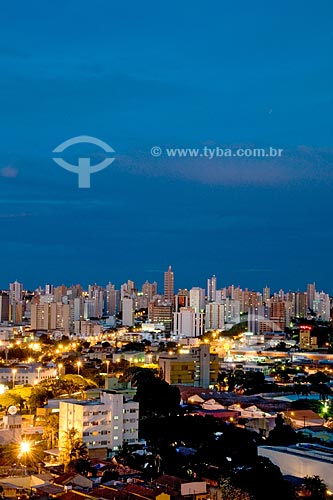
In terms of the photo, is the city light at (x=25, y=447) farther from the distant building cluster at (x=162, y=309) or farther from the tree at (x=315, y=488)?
the distant building cluster at (x=162, y=309)

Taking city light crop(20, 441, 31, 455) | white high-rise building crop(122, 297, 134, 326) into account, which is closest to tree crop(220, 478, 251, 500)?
city light crop(20, 441, 31, 455)

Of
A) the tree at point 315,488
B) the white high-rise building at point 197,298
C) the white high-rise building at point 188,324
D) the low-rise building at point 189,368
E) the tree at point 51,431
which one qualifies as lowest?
the tree at point 315,488

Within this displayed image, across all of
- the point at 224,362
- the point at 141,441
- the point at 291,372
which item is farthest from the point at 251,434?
the point at 224,362

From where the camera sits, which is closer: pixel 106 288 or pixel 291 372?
pixel 291 372

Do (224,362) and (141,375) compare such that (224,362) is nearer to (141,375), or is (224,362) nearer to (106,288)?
(141,375)

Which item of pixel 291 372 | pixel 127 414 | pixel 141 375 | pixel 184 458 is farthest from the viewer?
pixel 291 372

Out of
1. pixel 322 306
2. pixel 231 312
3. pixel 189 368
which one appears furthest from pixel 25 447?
pixel 322 306

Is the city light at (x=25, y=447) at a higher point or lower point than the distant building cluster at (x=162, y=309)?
lower

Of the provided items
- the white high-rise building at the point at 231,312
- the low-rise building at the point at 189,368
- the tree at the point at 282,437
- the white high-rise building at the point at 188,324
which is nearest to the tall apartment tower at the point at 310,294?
the white high-rise building at the point at 231,312
